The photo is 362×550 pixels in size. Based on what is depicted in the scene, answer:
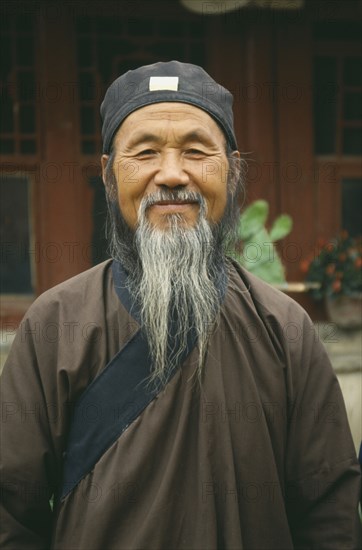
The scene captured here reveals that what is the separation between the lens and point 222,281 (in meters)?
2.47

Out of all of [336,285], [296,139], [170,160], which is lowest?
[336,285]

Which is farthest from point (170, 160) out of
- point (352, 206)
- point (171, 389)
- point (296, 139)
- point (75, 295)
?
point (352, 206)

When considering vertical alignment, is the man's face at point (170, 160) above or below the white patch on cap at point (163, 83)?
below

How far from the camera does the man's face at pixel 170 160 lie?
7.55ft

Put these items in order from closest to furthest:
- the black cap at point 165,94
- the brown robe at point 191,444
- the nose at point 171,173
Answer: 1. the brown robe at point 191,444
2. the nose at point 171,173
3. the black cap at point 165,94

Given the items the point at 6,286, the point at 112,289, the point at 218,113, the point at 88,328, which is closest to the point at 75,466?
the point at 88,328

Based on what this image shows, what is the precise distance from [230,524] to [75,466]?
470mm

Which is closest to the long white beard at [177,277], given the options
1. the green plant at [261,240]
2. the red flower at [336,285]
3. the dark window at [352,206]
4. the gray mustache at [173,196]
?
the gray mustache at [173,196]

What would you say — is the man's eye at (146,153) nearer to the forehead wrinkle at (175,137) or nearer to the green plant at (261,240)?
the forehead wrinkle at (175,137)

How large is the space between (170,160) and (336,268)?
10.2 ft

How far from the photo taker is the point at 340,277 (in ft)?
17.0

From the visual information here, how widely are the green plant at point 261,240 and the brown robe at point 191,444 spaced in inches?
103

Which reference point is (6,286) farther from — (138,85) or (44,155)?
(138,85)

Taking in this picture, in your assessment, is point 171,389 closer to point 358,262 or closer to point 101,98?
point 358,262
